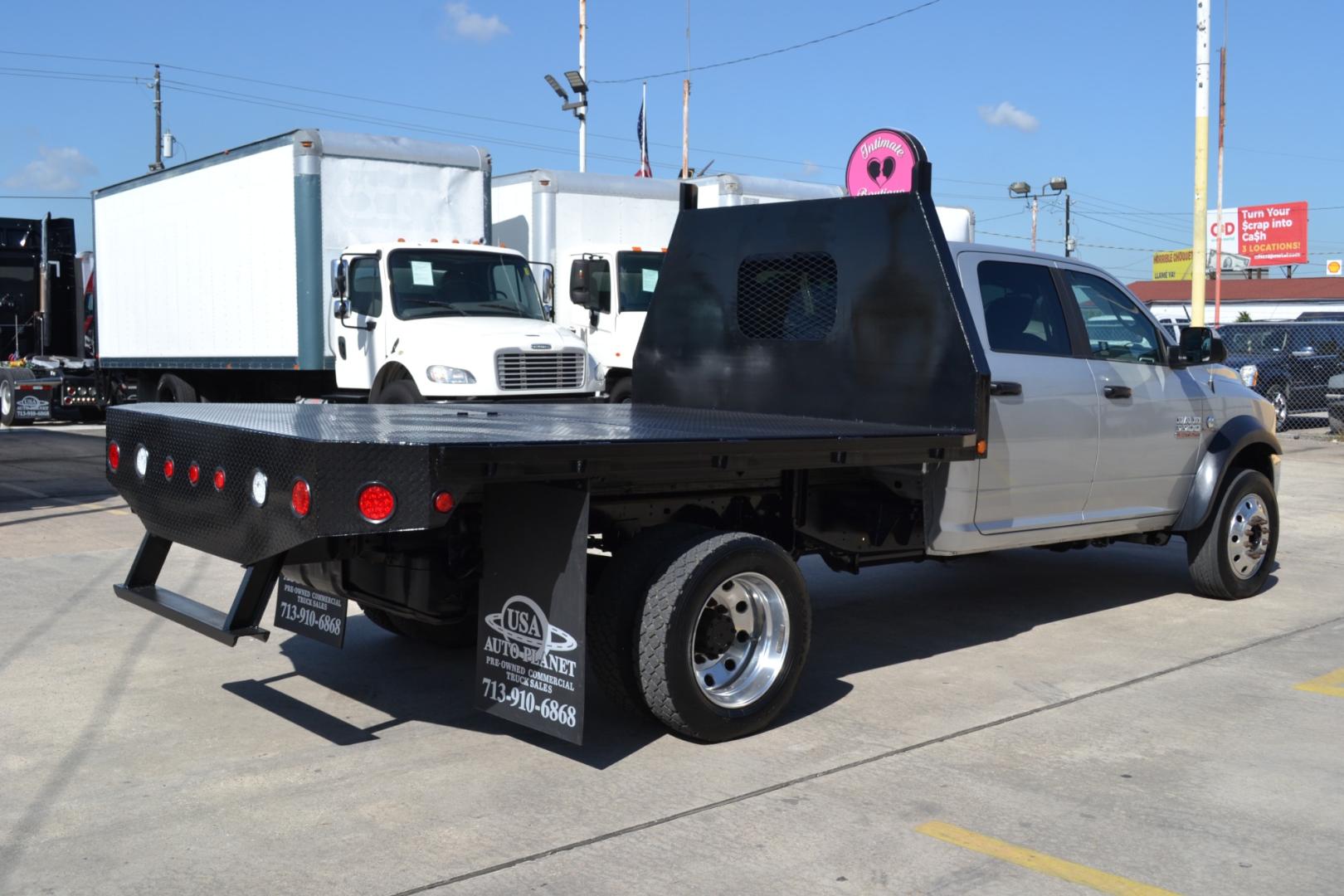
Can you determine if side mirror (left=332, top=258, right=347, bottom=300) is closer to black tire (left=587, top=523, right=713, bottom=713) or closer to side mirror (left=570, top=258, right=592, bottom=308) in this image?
side mirror (left=570, top=258, right=592, bottom=308)

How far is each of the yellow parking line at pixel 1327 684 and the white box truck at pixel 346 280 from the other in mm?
7701

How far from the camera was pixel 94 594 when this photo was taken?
26.0 ft

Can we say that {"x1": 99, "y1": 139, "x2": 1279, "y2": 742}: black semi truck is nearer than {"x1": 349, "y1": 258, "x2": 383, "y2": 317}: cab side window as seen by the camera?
Yes

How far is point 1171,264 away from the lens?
3716 inches

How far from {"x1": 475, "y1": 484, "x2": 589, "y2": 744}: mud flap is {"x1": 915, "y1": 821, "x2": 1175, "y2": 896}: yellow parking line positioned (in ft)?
4.07

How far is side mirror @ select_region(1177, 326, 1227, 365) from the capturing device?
754 centimetres

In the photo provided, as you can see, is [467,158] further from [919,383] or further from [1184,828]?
[1184,828]

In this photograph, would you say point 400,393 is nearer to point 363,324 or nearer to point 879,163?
point 363,324

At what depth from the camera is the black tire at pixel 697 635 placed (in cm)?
493

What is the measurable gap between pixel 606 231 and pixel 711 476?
11.6 m

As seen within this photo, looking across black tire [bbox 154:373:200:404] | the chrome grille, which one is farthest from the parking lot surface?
black tire [bbox 154:373:200:404]

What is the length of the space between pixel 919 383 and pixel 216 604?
4.27 m

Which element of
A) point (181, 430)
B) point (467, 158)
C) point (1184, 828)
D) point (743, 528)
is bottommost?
point (1184, 828)

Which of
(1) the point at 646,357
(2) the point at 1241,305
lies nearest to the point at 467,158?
(1) the point at 646,357
